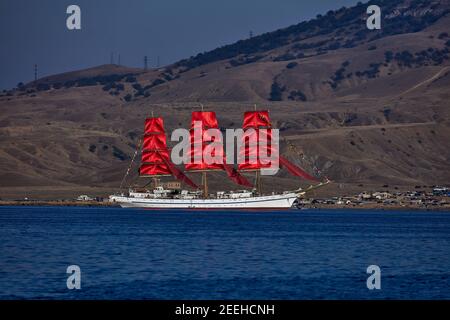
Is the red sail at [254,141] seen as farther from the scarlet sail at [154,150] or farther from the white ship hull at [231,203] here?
the scarlet sail at [154,150]

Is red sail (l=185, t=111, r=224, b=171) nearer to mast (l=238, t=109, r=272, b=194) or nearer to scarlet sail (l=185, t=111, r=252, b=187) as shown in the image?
scarlet sail (l=185, t=111, r=252, b=187)

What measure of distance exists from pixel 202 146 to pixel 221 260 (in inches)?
3469

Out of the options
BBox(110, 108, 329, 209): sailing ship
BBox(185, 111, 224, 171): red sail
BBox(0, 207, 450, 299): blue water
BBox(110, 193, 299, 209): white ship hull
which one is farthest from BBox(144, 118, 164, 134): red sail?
BBox(0, 207, 450, 299): blue water

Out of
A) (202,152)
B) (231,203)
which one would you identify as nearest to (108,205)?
(202,152)

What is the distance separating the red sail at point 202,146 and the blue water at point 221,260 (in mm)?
47530

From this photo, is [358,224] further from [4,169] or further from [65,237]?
[4,169]

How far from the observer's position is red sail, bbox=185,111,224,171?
148 metres

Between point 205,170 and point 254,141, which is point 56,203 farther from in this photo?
point 254,141

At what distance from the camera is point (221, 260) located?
5972 cm

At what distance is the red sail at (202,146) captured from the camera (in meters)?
148

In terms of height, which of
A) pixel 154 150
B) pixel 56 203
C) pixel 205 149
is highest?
pixel 205 149

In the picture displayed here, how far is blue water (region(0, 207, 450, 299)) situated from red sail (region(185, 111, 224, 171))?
4753cm
